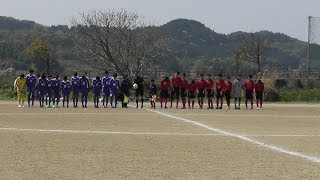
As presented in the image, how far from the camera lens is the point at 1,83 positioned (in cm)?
5644

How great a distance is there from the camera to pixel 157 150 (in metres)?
13.2

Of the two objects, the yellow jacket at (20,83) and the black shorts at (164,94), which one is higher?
the yellow jacket at (20,83)

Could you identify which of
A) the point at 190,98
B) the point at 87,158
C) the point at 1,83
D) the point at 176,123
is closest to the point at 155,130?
the point at 176,123

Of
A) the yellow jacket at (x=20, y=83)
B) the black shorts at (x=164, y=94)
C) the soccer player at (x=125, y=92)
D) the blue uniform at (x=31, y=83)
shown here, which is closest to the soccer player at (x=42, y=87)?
the blue uniform at (x=31, y=83)

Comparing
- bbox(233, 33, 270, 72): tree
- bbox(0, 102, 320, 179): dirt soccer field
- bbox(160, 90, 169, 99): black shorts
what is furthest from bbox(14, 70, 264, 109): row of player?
bbox(233, 33, 270, 72): tree

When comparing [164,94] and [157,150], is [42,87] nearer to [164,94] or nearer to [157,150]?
[164,94]

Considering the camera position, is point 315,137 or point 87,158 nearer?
point 87,158

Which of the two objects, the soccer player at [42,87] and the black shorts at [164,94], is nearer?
the soccer player at [42,87]

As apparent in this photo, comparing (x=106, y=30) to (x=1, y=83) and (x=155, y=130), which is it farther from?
(x=155, y=130)

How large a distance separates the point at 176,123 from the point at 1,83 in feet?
126

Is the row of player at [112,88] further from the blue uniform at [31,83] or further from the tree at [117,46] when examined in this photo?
the tree at [117,46]

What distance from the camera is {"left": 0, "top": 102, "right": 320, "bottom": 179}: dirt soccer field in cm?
1013

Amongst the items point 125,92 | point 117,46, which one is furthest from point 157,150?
point 117,46

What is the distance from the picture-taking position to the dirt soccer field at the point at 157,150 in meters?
10.1
